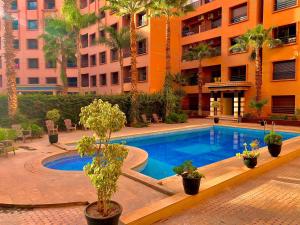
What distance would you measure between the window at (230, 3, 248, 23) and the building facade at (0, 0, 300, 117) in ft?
0.11

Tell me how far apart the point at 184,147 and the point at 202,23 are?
23.6 meters

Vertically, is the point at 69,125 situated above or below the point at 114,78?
below

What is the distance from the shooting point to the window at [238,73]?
30.4 meters

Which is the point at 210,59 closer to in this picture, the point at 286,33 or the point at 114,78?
the point at 286,33

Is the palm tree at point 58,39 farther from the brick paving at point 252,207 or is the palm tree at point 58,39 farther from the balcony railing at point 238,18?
the brick paving at point 252,207

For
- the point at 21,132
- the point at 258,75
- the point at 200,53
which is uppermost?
the point at 200,53

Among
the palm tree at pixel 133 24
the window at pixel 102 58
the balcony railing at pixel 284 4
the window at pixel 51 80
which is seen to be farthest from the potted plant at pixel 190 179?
the window at pixel 51 80

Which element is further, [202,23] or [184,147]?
[202,23]

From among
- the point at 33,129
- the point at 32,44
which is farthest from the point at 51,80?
the point at 33,129

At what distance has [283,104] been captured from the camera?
26.5 m

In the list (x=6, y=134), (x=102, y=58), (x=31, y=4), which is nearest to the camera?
(x=6, y=134)

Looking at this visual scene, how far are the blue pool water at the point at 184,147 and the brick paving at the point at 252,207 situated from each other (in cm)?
381

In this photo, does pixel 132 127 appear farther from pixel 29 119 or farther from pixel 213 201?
pixel 213 201

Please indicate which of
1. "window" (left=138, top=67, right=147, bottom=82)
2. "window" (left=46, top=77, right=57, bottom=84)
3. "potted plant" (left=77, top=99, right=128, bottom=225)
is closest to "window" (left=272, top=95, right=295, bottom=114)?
"window" (left=138, top=67, right=147, bottom=82)
